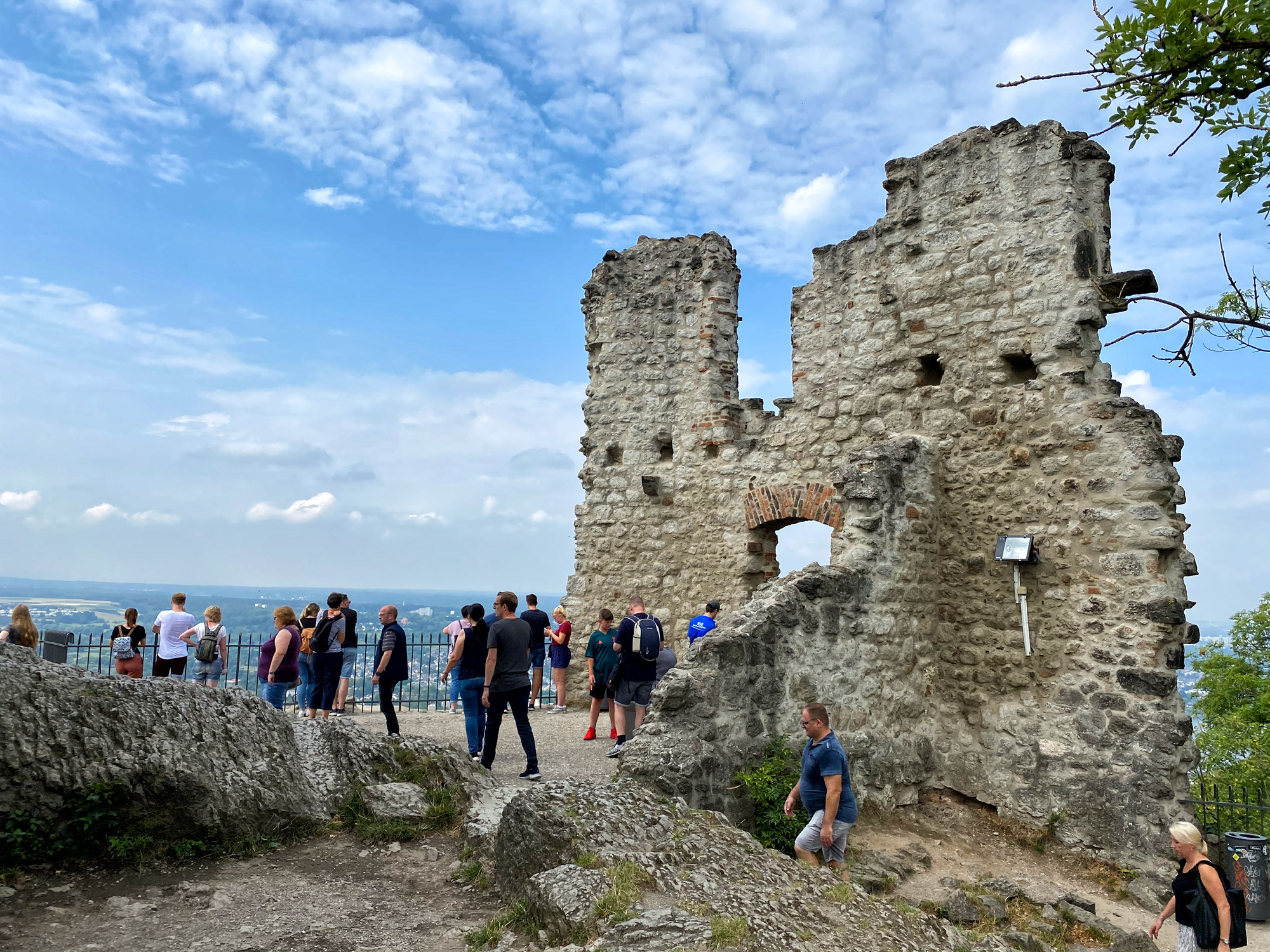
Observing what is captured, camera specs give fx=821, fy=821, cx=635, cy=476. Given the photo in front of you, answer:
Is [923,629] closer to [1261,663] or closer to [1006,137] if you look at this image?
[1006,137]

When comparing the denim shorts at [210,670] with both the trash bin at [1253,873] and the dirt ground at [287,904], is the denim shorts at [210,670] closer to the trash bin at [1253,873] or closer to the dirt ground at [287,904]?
the dirt ground at [287,904]

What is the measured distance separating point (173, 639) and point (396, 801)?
18.8ft

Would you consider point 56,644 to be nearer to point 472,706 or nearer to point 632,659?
point 472,706

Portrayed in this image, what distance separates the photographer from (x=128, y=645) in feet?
33.3

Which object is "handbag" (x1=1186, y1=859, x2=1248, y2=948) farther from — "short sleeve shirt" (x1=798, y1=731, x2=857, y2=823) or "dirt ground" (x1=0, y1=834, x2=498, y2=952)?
"dirt ground" (x1=0, y1=834, x2=498, y2=952)

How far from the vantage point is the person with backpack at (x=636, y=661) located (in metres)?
8.42

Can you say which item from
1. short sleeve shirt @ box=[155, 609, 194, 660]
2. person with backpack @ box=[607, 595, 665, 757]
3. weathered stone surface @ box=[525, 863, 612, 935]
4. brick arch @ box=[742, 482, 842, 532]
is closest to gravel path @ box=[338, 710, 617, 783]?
person with backpack @ box=[607, 595, 665, 757]

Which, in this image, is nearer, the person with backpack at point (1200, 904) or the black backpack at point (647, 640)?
the person with backpack at point (1200, 904)

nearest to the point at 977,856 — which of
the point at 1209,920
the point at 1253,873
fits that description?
the point at 1253,873

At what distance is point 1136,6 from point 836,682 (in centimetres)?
519

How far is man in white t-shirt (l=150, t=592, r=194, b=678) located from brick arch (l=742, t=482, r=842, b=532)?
272 inches

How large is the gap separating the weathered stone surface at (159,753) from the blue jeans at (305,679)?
3.86 m

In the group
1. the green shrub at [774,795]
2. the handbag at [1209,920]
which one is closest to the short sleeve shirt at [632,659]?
the green shrub at [774,795]

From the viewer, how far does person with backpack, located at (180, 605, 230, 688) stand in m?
9.77
